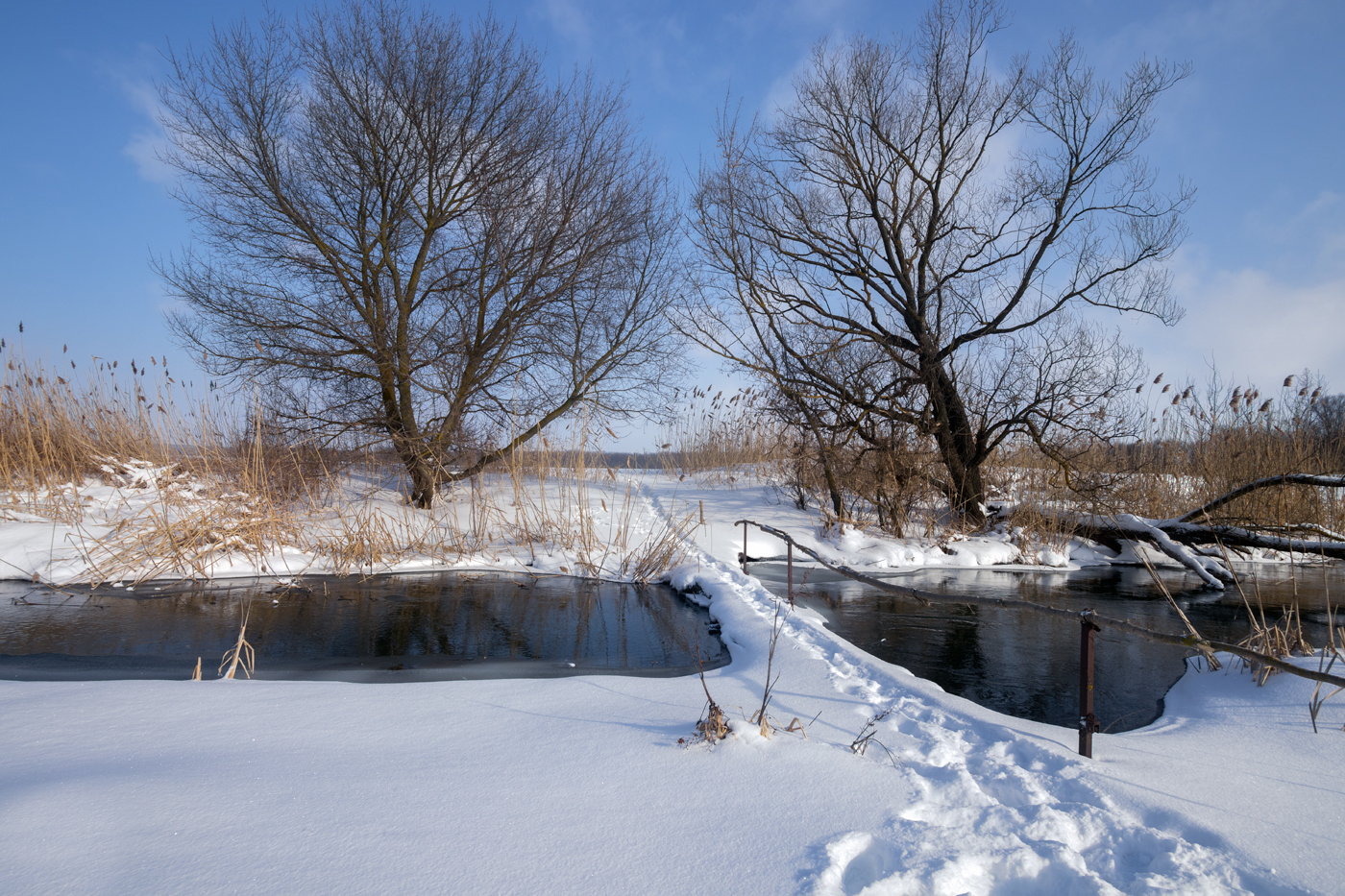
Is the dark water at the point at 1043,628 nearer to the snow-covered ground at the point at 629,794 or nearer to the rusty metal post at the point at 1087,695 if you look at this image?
the snow-covered ground at the point at 629,794

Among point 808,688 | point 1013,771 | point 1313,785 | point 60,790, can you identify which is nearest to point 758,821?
point 1013,771

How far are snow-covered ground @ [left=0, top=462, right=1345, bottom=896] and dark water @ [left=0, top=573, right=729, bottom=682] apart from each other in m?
0.95

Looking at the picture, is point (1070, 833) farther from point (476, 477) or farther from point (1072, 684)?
point (476, 477)

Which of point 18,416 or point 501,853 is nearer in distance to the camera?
point 501,853

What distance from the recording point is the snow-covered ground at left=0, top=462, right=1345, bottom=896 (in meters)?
1.59

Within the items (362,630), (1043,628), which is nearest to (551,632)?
(362,630)

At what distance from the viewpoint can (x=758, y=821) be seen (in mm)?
1913

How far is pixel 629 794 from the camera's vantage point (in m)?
2.03

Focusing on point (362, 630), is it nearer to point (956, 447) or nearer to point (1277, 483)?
point (956, 447)

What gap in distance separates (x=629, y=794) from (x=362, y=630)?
3860mm

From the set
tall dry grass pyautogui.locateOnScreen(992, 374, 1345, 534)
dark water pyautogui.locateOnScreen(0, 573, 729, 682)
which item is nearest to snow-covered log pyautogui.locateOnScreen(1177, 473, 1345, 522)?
tall dry grass pyautogui.locateOnScreen(992, 374, 1345, 534)

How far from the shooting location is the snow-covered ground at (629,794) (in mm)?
1591

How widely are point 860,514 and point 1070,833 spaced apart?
9203 millimetres

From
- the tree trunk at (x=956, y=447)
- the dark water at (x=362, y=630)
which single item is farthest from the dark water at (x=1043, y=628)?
the tree trunk at (x=956, y=447)
